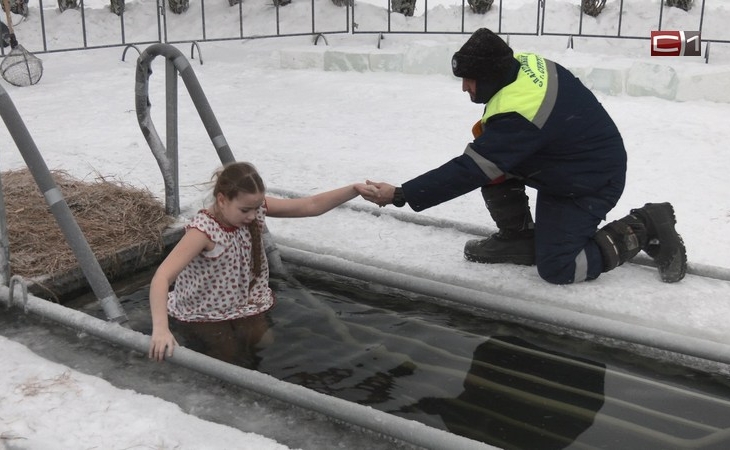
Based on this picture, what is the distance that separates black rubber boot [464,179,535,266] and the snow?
0.06m

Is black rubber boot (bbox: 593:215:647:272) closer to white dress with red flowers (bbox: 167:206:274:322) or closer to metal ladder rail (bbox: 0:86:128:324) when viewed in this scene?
white dress with red flowers (bbox: 167:206:274:322)

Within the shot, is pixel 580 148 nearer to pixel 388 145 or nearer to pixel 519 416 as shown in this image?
pixel 519 416

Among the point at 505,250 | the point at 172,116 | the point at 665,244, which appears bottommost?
the point at 505,250

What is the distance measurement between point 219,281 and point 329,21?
915 centimetres

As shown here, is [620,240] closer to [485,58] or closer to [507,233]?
[507,233]

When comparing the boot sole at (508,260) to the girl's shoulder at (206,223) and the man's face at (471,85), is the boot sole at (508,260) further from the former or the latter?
the girl's shoulder at (206,223)

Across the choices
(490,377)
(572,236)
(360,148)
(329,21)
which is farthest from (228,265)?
(329,21)

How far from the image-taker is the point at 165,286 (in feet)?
10.0

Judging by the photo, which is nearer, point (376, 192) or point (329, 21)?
point (376, 192)

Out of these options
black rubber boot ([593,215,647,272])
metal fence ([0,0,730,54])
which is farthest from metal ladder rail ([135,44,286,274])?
metal fence ([0,0,730,54])

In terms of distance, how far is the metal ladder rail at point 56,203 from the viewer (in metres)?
3.22

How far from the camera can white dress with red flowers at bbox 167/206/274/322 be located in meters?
3.41

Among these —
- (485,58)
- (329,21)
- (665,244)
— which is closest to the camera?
(485,58)

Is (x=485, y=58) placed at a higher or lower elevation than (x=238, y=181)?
higher
